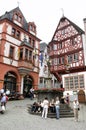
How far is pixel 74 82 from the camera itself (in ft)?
79.6

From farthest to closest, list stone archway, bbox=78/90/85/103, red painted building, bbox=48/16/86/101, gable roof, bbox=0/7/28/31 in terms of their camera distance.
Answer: gable roof, bbox=0/7/28/31 < red painted building, bbox=48/16/86/101 < stone archway, bbox=78/90/85/103

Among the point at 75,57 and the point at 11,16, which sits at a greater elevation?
the point at 11,16

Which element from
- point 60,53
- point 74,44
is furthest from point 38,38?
point 74,44

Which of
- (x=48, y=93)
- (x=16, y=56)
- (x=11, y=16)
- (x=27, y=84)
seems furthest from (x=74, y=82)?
(x=11, y=16)

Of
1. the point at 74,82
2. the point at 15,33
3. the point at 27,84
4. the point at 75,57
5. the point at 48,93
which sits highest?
the point at 15,33

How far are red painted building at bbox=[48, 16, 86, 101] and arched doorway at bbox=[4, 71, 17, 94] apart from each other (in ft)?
21.8

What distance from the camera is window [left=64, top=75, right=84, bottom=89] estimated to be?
23514 millimetres

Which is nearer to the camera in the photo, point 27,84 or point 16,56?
point 16,56

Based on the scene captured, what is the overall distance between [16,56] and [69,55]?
27.2 feet

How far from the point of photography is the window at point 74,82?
2351cm

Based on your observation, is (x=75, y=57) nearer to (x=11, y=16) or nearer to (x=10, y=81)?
(x=10, y=81)

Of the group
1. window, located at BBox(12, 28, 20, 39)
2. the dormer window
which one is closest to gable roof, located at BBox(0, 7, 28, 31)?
the dormer window

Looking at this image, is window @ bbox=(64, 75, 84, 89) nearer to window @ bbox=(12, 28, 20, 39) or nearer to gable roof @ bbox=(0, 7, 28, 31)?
window @ bbox=(12, 28, 20, 39)

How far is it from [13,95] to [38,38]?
12570 mm
